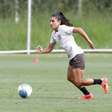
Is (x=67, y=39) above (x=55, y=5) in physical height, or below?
below

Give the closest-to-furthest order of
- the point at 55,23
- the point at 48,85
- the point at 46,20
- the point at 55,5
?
the point at 55,23
the point at 48,85
the point at 46,20
the point at 55,5

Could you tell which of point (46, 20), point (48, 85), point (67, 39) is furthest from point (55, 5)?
point (67, 39)

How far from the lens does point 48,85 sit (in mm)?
16234

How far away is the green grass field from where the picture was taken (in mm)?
12047

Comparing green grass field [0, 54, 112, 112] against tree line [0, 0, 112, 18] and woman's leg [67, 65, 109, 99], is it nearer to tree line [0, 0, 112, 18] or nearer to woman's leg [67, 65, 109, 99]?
woman's leg [67, 65, 109, 99]

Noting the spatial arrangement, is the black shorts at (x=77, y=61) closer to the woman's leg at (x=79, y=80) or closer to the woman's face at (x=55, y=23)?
the woman's leg at (x=79, y=80)

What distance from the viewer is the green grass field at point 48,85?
474 inches

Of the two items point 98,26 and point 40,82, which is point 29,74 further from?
point 98,26

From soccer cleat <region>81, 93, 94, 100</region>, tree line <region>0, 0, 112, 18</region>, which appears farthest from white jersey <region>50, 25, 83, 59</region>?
tree line <region>0, 0, 112, 18</region>

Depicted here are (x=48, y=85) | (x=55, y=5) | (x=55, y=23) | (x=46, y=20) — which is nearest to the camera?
(x=55, y=23)

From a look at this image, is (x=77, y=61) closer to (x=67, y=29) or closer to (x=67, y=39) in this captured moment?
(x=67, y=39)

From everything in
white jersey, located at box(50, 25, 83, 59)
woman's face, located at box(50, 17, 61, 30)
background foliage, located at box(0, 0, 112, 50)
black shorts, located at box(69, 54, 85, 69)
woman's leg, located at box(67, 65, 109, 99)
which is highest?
background foliage, located at box(0, 0, 112, 50)

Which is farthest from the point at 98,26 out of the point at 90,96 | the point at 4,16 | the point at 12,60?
the point at 90,96

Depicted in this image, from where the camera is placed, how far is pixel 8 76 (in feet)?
61.4
